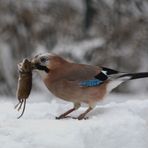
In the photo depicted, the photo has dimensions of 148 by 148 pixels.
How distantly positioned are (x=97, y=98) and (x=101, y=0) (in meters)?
5.63

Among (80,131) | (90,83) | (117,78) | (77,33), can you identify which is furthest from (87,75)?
(77,33)

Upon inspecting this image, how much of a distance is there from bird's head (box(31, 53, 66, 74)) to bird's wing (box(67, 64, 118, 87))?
3.7 inches

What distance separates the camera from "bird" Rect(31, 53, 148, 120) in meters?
5.25

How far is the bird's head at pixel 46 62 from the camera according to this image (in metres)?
5.20

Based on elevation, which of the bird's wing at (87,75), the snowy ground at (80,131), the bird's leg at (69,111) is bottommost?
the bird's leg at (69,111)

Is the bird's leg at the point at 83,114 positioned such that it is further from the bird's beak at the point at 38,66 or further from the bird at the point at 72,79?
the bird's beak at the point at 38,66

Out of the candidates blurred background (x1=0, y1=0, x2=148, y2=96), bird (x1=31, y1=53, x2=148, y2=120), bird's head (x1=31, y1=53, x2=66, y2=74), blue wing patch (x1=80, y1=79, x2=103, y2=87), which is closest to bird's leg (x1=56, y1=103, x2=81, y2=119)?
bird (x1=31, y1=53, x2=148, y2=120)

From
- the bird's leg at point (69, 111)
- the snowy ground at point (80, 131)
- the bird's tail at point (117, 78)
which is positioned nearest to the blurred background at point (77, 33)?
Result: the bird's tail at point (117, 78)

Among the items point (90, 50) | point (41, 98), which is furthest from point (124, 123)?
point (90, 50)

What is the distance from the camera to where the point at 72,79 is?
5.29 m

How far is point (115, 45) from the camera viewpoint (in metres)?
10.8

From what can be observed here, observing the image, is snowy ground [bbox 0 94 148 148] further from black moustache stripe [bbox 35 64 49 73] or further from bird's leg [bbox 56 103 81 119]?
black moustache stripe [bbox 35 64 49 73]

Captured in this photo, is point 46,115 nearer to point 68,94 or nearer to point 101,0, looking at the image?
point 68,94

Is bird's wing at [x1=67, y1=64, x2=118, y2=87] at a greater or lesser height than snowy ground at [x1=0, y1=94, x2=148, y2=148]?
greater
